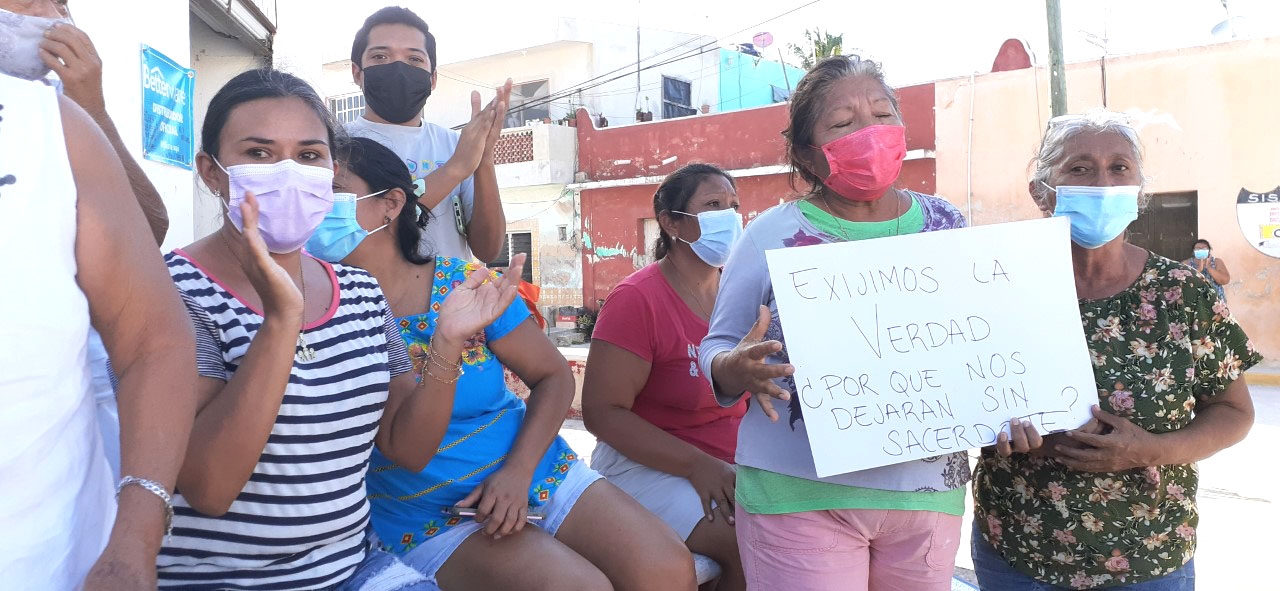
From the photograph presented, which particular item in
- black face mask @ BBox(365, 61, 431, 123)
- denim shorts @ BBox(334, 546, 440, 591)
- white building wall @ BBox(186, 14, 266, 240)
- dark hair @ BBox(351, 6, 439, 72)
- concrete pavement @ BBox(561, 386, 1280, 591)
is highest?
white building wall @ BBox(186, 14, 266, 240)

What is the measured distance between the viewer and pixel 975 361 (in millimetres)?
1979

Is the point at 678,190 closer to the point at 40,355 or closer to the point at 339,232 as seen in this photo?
the point at 339,232

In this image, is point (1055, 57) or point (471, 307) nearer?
point (471, 307)

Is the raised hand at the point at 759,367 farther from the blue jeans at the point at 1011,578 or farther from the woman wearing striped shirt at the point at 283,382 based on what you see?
the blue jeans at the point at 1011,578

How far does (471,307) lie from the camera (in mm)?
2037

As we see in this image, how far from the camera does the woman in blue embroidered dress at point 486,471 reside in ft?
7.47

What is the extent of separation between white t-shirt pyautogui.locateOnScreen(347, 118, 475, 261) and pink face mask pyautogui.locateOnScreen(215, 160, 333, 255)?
4.46ft

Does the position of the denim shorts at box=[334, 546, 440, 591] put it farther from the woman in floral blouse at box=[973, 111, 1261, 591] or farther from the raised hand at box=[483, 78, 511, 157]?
the raised hand at box=[483, 78, 511, 157]

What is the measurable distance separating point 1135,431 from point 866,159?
2.87ft

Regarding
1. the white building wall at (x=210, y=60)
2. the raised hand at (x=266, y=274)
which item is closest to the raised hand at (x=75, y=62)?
the raised hand at (x=266, y=274)

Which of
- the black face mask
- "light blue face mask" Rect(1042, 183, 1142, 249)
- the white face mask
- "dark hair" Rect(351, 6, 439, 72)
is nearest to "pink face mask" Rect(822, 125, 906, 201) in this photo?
"light blue face mask" Rect(1042, 183, 1142, 249)

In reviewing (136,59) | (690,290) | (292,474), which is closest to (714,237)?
(690,290)

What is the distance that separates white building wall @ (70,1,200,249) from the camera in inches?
179

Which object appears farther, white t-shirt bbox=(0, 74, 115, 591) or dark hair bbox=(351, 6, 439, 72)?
dark hair bbox=(351, 6, 439, 72)
